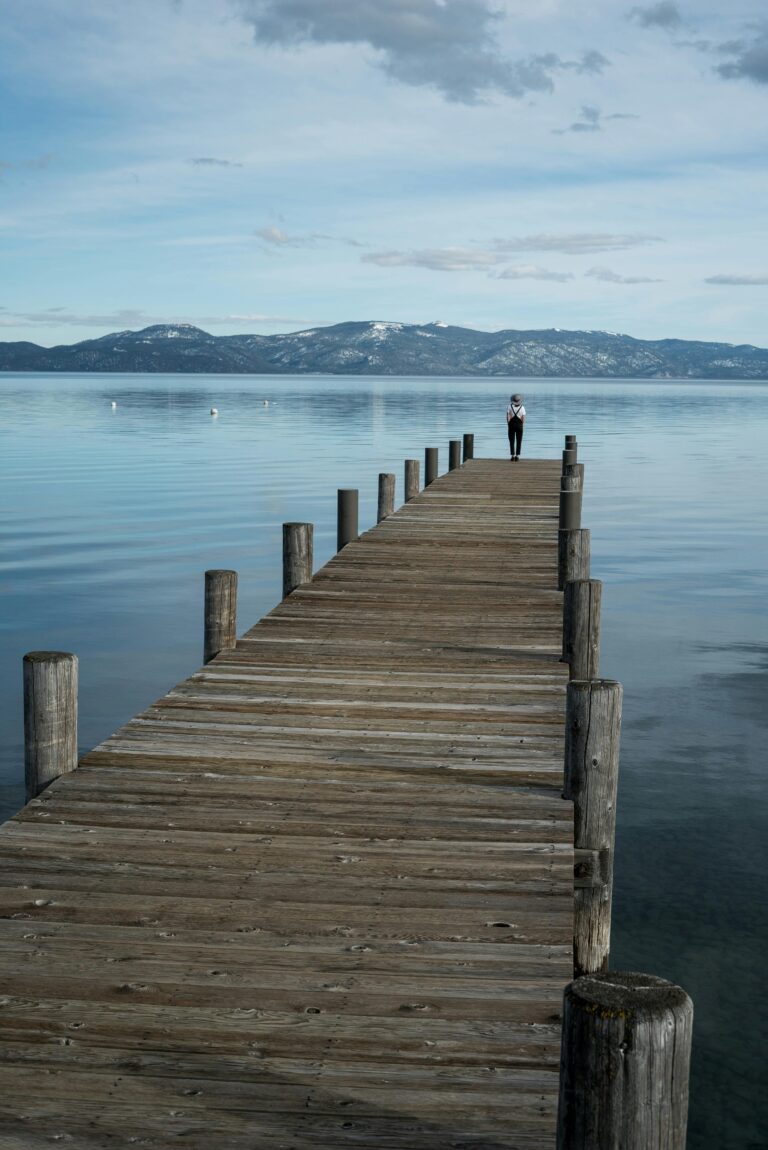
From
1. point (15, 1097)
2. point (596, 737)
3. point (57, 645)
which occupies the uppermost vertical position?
point (596, 737)

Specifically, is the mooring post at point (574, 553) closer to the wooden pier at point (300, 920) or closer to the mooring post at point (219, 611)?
the wooden pier at point (300, 920)

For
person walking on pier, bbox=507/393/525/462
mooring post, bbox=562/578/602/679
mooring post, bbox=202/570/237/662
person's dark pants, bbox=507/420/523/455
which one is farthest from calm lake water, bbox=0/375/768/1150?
person walking on pier, bbox=507/393/525/462

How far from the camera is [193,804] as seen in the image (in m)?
6.76

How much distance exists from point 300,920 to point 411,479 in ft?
63.5

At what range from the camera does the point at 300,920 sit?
534 centimetres

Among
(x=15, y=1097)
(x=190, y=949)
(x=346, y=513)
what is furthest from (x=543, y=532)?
(x=15, y=1097)

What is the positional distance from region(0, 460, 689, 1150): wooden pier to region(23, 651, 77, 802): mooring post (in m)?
0.16

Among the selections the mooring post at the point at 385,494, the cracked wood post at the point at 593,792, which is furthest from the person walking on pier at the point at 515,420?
the cracked wood post at the point at 593,792

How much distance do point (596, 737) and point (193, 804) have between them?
2.34m

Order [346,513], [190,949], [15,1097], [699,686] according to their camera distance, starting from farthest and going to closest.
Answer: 1. [346,513]
2. [699,686]
3. [190,949]
4. [15,1097]

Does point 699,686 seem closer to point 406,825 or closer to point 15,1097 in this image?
point 406,825

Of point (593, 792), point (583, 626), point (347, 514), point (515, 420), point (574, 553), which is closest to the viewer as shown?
point (593, 792)

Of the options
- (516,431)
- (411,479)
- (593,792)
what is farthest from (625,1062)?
(516,431)

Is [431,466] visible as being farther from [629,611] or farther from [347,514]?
[347,514]
